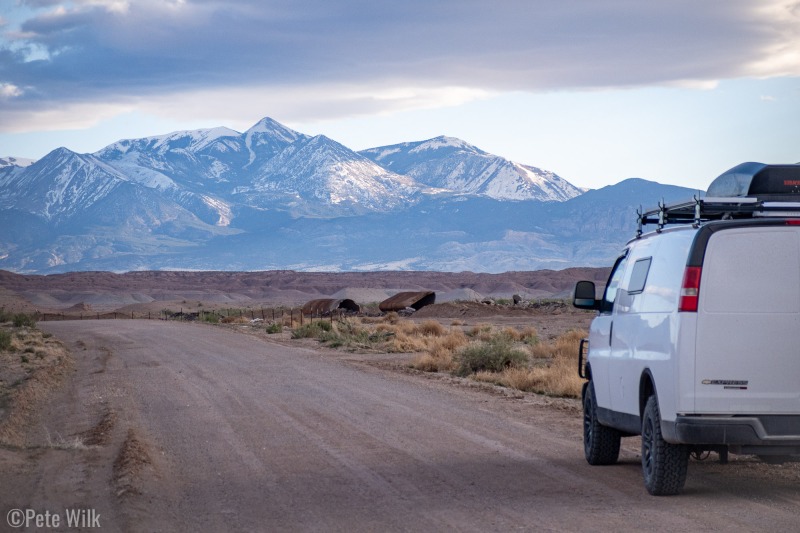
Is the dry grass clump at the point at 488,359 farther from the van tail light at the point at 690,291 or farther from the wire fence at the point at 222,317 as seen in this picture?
the wire fence at the point at 222,317

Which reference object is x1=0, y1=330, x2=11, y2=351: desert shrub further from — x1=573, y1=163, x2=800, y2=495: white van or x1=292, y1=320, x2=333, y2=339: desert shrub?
x1=573, y1=163, x2=800, y2=495: white van

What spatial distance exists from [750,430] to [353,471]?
4163 millimetres

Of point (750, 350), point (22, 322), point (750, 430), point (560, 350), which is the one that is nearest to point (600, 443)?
point (750, 430)

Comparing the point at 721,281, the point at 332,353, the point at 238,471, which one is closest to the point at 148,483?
the point at 238,471

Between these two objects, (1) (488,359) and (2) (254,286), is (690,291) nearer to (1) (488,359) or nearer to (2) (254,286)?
(1) (488,359)

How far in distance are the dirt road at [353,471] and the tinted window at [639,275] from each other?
1.88m

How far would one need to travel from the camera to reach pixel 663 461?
9.52 metres

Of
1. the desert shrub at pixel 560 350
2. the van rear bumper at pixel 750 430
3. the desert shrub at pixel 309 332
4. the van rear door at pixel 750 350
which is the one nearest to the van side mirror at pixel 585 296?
the van rear door at pixel 750 350

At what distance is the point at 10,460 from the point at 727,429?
7.51 metres

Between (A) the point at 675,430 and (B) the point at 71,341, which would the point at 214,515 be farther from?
(B) the point at 71,341

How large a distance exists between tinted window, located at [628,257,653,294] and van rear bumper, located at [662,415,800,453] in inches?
69.9

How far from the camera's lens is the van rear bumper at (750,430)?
8797mm

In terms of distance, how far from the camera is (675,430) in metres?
8.98

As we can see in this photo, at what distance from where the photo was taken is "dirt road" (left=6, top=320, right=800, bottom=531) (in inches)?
353
